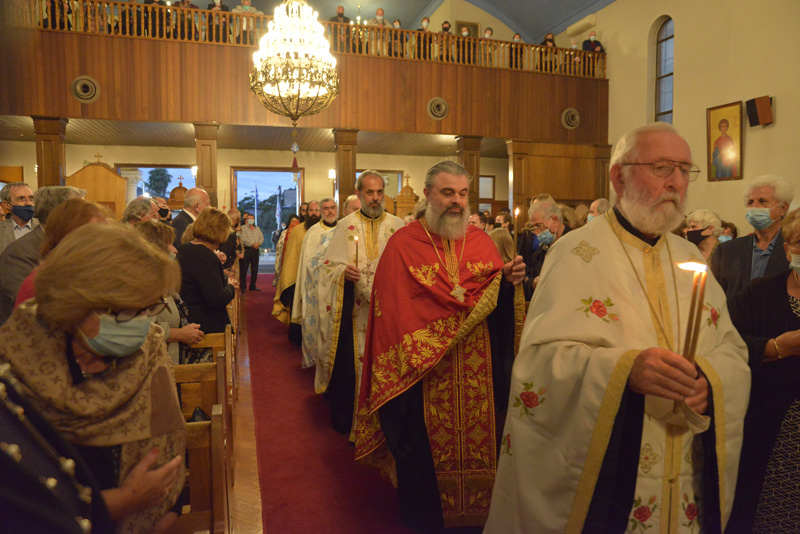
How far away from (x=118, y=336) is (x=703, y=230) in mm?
4080

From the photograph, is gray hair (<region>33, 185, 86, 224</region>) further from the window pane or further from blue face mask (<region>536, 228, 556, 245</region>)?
the window pane

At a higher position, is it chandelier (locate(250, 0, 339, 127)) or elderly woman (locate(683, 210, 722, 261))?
chandelier (locate(250, 0, 339, 127))

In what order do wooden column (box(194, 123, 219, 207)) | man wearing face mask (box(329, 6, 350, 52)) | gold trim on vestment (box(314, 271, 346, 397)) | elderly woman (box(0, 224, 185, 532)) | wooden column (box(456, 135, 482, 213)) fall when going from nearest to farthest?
elderly woman (box(0, 224, 185, 532))
gold trim on vestment (box(314, 271, 346, 397))
wooden column (box(194, 123, 219, 207))
man wearing face mask (box(329, 6, 350, 52))
wooden column (box(456, 135, 482, 213))

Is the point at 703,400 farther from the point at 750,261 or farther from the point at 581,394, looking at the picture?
the point at 750,261

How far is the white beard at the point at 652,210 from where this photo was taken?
68.6 inches

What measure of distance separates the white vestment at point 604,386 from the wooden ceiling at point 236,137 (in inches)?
428

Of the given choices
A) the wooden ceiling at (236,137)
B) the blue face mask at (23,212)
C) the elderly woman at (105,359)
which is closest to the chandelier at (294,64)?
the blue face mask at (23,212)

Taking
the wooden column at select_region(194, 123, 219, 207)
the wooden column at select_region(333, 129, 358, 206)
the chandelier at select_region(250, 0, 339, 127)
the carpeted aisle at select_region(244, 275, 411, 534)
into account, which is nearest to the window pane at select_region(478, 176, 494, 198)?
the wooden column at select_region(333, 129, 358, 206)

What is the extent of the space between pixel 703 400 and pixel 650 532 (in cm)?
43

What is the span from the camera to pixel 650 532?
1600 millimetres

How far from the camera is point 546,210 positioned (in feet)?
14.2

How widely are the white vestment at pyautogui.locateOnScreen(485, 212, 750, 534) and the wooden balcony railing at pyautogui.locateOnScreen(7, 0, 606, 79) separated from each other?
32.3 feet

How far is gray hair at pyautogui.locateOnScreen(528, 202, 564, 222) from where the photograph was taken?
429cm

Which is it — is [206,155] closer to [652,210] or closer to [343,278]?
[343,278]
